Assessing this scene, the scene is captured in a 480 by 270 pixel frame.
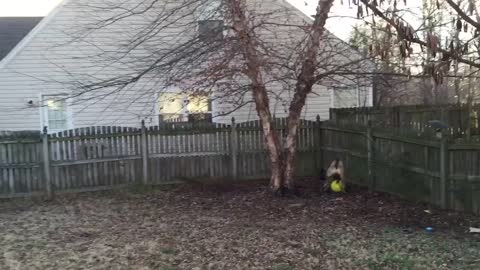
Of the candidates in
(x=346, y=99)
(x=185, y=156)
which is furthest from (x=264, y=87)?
(x=346, y=99)

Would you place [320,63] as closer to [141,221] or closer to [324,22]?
[324,22]

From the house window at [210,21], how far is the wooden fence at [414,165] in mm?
3258

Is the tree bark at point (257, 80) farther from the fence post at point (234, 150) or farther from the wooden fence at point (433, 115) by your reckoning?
the wooden fence at point (433, 115)

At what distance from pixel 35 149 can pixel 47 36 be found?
18.3 feet

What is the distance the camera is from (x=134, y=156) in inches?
444

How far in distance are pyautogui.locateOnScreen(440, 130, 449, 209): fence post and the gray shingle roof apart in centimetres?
1308

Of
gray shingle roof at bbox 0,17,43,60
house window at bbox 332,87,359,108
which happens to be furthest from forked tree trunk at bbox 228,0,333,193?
gray shingle roof at bbox 0,17,43,60

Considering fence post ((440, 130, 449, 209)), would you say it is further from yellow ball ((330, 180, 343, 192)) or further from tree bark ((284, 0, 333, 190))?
tree bark ((284, 0, 333, 190))

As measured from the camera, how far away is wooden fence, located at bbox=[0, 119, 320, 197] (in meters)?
10.6

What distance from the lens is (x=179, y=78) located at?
9.56m

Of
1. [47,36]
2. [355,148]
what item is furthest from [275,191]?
[47,36]

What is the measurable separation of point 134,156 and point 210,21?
11.0ft

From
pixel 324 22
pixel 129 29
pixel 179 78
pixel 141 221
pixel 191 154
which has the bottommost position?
pixel 141 221

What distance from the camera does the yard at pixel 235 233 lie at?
20.1 ft
